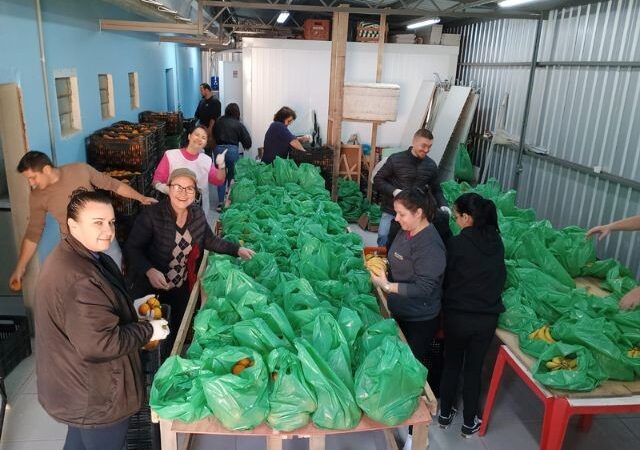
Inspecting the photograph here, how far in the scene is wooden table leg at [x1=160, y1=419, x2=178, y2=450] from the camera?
7.77 feet

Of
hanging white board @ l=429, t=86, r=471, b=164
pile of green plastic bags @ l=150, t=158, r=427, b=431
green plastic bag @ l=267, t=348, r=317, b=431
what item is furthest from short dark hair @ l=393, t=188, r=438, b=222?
hanging white board @ l=429, t=86, r=471, b=164

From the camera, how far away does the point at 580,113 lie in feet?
19.8

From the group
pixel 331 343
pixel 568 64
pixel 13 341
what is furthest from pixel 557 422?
pixel 568 64

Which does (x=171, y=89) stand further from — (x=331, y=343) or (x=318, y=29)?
(x=331, y=343)

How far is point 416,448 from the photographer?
2.54m

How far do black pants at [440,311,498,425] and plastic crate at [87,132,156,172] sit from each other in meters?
4.45

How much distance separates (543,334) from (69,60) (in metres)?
5.52

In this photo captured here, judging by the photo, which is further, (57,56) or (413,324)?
(57,56)

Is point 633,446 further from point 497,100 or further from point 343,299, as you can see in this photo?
point 497,100

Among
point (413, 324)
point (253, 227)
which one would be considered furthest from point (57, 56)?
point (413, 324)

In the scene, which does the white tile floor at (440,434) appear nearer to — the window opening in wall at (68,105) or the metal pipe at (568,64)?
the window opening in wall at (68,105)

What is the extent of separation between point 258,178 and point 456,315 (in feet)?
11.6

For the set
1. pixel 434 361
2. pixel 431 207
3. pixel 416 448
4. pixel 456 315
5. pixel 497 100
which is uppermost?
pixel 497 100

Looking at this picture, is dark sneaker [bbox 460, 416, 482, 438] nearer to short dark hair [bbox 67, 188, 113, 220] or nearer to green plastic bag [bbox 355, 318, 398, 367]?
green plastic bag [bbox 355, 318, 398, 367]
